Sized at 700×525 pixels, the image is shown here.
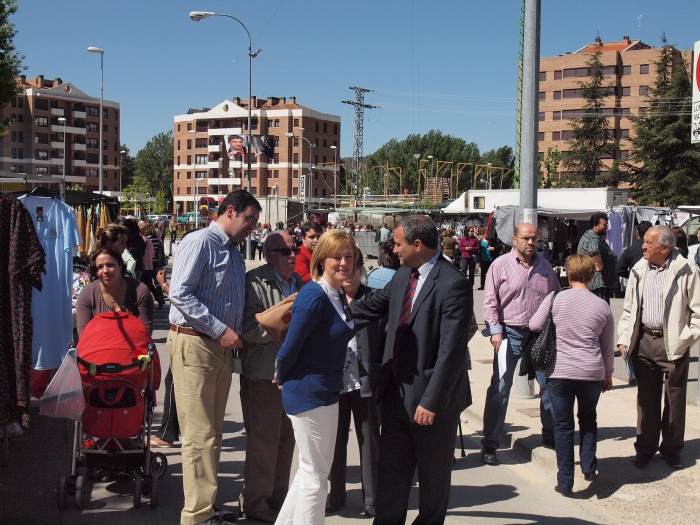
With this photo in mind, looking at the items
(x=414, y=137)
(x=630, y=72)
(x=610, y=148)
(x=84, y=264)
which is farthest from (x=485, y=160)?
(x=84, y=264)

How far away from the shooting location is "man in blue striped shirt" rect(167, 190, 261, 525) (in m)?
4.54

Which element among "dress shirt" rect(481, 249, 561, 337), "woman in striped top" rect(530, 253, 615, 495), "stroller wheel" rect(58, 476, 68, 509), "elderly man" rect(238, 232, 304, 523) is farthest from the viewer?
"dress shirt" rect(481, 249, 561, 337)

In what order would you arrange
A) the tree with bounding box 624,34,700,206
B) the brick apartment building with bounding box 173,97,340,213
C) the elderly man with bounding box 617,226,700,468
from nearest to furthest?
the elderly man with bounding box 617,226,700,468, the tree with bounding box 624,34,700,206, the brick apartment building with bounding box 173,97,340,213

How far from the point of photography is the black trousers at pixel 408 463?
415cm

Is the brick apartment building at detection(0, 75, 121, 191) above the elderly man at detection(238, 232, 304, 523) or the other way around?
above

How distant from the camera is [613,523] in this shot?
16.7 ft

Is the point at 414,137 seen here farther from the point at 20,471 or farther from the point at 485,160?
the point at 20,471

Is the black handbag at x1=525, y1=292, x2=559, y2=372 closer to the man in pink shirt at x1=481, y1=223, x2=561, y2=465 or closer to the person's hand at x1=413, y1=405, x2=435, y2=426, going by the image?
the man in pink shirt at x1=481, y1=223, x2=561, y2=465

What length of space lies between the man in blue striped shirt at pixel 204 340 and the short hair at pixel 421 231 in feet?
3.64

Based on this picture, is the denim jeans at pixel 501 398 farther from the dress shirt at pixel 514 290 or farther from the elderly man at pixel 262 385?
the elderly man at pixel 262 385

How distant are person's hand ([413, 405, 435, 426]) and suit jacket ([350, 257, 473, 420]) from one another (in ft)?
0.07

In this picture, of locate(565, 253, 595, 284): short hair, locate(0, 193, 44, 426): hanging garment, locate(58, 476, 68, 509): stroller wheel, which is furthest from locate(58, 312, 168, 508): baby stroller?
locate(565, 253, 595, 284): short hair

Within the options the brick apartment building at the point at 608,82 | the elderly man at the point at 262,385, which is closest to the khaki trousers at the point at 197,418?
the elderly man at the point at 262,385

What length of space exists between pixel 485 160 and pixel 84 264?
127 meters
